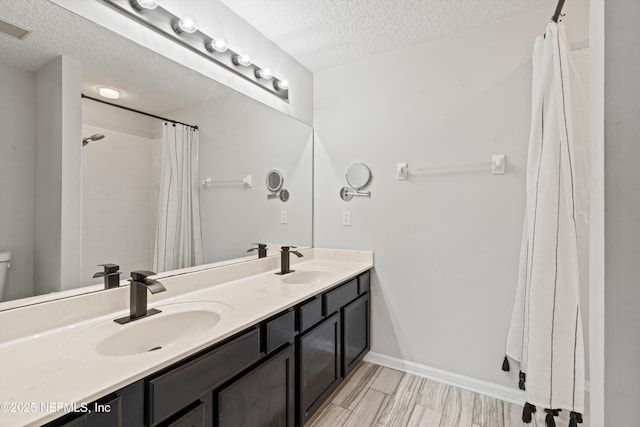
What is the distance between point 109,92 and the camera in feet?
4.11

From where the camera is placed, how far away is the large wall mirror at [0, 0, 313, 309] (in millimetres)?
1011

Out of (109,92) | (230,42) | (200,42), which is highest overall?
(230,42)

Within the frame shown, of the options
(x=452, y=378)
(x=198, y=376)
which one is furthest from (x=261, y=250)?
(x=452, y=378)

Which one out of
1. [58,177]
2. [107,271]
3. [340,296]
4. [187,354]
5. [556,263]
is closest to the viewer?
[187,354]

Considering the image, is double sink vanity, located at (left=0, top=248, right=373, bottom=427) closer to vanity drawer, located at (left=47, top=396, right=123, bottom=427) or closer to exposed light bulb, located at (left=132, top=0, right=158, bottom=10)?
vanity drawer, located at (left=47, top=396, right=123, bottom=427)

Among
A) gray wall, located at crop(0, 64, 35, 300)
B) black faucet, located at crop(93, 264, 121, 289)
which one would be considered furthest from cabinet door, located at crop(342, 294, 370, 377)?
gray wall, located at crop(0, 64, 35, 300)

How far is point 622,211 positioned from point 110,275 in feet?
5.37

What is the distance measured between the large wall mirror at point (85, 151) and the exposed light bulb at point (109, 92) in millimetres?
20

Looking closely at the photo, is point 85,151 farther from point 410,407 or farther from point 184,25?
point 410,407

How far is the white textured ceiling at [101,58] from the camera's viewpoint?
1.02 metres

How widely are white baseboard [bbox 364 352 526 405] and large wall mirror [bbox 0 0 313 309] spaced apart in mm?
1462

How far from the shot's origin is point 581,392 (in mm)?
1275

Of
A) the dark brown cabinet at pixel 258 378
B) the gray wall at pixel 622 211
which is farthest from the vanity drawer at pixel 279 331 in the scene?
the gray wall at pixel 622 211

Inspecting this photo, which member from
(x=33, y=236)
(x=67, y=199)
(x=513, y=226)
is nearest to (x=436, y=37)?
(x=513, y=226)
